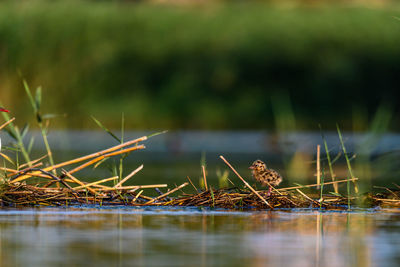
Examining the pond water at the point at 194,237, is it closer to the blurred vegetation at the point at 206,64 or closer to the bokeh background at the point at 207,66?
the bokeh background at the point at 207,66

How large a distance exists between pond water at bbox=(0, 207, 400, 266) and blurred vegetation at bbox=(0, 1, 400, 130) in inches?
481

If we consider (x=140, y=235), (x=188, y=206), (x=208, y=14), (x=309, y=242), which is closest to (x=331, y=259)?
(x=309, y=242)

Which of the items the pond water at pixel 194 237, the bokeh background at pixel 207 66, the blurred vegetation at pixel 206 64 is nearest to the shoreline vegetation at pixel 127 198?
the pond water at pixel 194 237

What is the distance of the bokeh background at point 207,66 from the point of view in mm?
19812

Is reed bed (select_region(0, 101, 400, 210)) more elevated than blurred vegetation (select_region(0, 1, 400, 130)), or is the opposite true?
blurred vegetation (select_region(0, 1, 400, 130))

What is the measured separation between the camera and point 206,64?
2172 cm

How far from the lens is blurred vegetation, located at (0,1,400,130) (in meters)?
20.2

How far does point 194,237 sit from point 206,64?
53.2 ft

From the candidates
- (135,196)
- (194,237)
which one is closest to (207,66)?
(135,196)

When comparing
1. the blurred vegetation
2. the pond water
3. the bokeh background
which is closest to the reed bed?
the pond water

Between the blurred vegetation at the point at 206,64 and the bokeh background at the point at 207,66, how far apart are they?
2 cm

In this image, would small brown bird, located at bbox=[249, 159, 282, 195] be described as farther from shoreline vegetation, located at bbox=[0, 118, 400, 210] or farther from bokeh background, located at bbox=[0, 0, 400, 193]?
bokeh background, located at bbox=[0, 0, 400, 193]

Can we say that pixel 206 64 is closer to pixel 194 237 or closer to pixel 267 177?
pixel 267 177

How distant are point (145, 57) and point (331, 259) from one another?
57.7 feet
